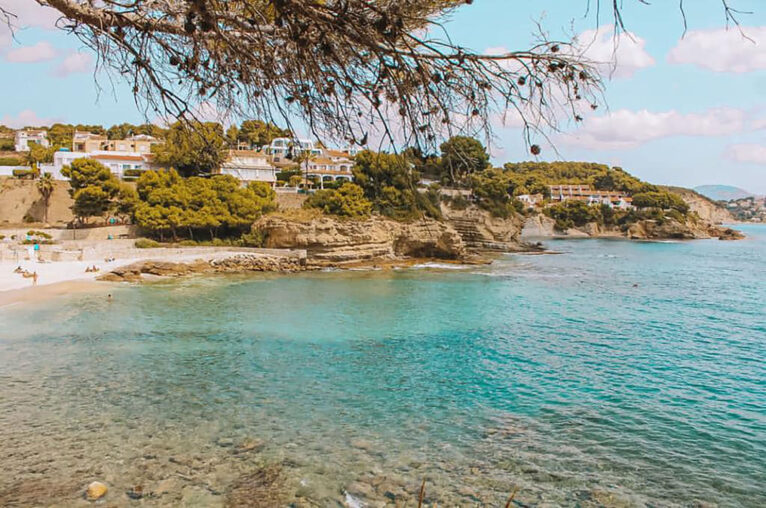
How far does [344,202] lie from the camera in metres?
39.1

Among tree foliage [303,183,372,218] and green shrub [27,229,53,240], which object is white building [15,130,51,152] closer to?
green shrub [27,229,53,240]

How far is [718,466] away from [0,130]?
112785 millimetres

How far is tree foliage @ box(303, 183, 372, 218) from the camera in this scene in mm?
39094

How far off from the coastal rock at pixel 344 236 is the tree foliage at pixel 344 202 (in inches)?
37.9

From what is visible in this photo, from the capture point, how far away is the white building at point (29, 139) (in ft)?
257

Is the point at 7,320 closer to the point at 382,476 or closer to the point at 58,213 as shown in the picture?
the point at 382,476

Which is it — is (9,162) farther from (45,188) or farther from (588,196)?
(588,196)

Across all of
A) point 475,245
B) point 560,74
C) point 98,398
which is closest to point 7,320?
point 98,398

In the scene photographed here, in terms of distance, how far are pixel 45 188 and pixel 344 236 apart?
27829mm

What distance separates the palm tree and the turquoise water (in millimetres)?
28038

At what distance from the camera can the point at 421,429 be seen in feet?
31.2

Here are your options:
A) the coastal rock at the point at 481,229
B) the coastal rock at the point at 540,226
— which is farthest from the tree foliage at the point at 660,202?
the coastal rock at the point at 481,229

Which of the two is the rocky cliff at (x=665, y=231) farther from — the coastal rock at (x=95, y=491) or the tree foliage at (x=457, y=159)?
the tree foliage at (x=457, y=159)

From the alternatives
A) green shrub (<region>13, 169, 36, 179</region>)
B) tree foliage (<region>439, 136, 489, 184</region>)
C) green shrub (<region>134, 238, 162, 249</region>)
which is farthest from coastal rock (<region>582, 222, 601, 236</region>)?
tree foliage (<region>439, 136, 489, 184</region>)
